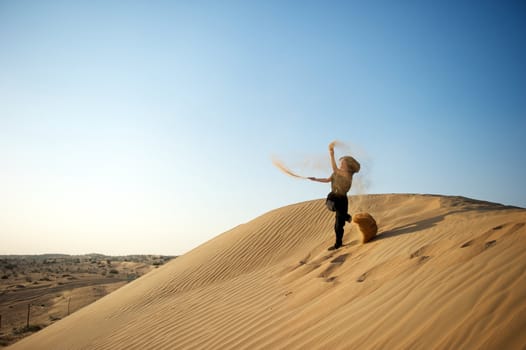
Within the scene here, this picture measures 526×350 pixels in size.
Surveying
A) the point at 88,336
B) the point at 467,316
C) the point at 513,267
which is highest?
the point at 513,267

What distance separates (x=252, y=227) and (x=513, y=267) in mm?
8418

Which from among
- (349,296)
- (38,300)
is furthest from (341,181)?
(38,300)

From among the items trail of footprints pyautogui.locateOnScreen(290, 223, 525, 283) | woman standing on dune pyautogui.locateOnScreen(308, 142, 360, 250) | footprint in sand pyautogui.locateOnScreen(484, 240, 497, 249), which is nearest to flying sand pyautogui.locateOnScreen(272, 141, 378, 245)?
woman standing on dune pyautogui.locateOnScreen(308, 142, 360, 250)

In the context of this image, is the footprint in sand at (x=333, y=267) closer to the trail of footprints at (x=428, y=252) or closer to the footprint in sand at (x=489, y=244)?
the trail of footprints at (x=428, y=252)

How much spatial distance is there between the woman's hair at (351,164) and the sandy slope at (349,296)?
139cm

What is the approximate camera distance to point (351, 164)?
5895 mm

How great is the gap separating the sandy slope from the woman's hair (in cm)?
139

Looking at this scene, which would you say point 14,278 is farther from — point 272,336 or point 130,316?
point 272,336

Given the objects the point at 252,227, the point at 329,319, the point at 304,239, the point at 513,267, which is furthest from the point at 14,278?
the point at 513,267

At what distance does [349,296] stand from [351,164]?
292 centimetres

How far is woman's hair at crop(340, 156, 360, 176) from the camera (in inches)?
232

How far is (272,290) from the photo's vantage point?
5.27 m

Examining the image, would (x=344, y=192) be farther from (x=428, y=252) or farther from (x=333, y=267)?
(x=428, y=252)

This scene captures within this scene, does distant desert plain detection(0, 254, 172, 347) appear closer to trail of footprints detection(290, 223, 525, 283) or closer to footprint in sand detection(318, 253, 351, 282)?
footprint in sand detection(318, 253, 351, 282)
